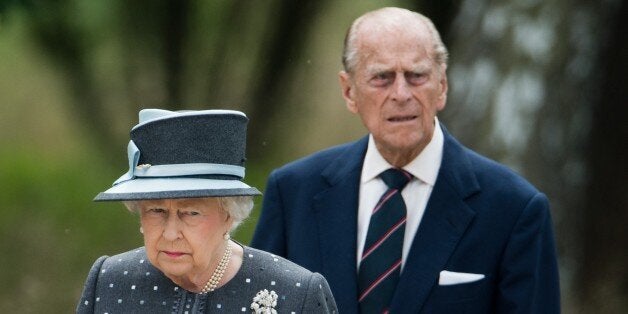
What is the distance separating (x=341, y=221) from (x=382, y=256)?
0.61 feet

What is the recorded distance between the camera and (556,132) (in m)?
7.07

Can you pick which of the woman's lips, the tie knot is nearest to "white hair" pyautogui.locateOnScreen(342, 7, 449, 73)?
the tie knot

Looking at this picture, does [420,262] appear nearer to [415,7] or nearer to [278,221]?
[278,221]

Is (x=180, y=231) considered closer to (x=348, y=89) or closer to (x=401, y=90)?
(x=401, y=90)

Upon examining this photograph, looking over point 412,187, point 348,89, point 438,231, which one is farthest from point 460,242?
point 348,89

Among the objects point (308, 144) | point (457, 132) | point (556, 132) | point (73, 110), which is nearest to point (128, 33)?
point (73, 110)

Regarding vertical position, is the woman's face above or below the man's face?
below

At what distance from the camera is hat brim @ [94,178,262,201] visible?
11.2 ft

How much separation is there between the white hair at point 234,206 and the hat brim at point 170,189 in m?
0.05

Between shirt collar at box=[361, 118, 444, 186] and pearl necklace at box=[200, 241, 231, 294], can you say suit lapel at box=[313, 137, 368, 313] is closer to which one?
shirt collar at box=[361, 118, 444, 186]

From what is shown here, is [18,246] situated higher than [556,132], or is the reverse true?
[556,132]

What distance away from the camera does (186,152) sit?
354 centimetres

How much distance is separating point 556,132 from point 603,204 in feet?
1.30

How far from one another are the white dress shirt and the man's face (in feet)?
0.12
